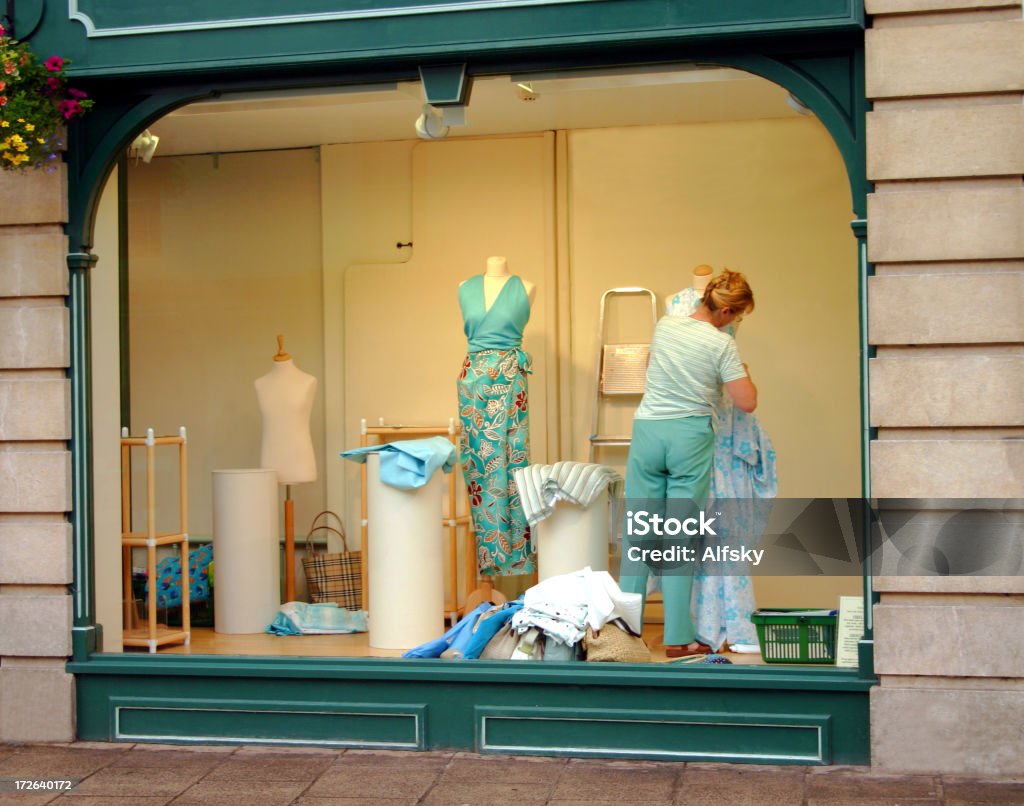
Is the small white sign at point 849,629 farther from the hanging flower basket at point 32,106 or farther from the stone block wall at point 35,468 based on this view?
the hanging flower basket at point 32,106

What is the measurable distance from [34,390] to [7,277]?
0.43m

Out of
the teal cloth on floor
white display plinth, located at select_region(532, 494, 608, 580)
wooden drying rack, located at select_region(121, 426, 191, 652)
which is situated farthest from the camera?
the teal cloth on floor

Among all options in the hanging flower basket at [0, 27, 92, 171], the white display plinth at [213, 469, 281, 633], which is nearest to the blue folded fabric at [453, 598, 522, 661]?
the white display plinth at [213, 469, 281, 633]

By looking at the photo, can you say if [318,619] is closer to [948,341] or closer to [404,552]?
[404,552]

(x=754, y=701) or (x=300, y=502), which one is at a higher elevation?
(x=300, y=502)

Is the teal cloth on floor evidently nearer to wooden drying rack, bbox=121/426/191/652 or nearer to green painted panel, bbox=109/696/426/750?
wooden drying rack, bbox=121/426/191/652

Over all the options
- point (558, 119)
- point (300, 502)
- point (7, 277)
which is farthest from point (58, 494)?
point (558, 119)

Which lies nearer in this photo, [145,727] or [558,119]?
[145,727]

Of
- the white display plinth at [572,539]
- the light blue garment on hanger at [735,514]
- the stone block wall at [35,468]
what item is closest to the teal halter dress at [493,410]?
the white display plinth at [572,539]

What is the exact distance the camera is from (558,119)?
5883 millimetres

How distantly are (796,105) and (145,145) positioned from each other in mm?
2450

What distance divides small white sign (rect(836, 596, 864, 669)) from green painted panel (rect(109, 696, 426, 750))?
1430 mm

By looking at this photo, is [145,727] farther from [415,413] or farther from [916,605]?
[916,605]

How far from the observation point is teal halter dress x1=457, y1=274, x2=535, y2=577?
6285 millimetres
